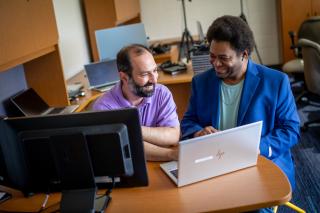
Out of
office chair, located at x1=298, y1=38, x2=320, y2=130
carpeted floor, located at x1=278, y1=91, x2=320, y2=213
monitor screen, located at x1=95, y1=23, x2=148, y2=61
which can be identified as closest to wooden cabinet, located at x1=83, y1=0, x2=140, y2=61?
monitor screen, located at x1=95, y1=23, x2=148, y2=61

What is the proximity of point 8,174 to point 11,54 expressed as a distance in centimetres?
79

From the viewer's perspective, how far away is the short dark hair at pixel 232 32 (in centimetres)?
189

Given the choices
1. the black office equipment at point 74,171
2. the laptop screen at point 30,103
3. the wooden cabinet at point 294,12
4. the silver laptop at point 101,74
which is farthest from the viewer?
the wooden cabinet at point 294,12

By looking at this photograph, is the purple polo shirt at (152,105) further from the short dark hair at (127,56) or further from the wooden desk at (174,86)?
the wooden desk at (174,86)

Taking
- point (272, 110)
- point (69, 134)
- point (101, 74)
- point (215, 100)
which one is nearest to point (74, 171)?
point (69, 134)

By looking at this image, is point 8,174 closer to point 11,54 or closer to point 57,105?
point 11,54

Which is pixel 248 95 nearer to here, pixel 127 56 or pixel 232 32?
pixel 232 32

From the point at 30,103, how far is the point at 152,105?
0.97 m

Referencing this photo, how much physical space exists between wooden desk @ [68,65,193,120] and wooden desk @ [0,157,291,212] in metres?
1.36

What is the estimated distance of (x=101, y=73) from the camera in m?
3.33

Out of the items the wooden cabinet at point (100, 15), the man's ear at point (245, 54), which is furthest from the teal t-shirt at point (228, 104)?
the wooden cabinet at point (100, 15)

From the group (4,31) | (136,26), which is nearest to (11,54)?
(4,31)

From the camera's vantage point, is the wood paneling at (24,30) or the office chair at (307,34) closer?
the wood paneling at (24,30)

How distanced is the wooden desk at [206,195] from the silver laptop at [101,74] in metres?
1.76
